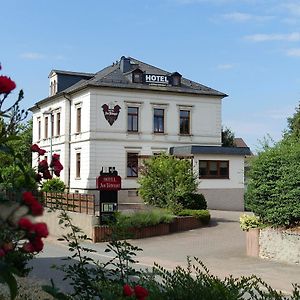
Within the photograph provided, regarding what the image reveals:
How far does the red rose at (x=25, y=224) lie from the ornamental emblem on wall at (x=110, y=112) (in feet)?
133

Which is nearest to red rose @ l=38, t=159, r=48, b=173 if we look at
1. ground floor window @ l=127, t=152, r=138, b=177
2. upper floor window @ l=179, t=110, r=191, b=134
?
ground floor window @ l=127, t=152, r=138, b=177

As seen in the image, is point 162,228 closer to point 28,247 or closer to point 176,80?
point 28,247

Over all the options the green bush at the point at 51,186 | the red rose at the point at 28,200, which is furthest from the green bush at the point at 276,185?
the red rose at the point at 28,200

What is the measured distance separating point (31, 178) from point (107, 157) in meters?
39.1

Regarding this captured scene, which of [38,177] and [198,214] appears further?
[198,214]

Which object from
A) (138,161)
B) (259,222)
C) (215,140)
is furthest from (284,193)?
(215,140)

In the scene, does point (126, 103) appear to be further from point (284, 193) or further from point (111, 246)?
point (111, 246)

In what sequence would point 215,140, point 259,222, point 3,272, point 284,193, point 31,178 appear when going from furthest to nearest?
point 215,140
point 259,222
point 284,193
point 31,178
point 3,272

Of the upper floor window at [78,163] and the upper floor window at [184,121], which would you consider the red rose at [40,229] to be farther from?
the upper floor window at [184,121]

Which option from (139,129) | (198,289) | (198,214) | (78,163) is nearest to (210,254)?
(198,214)

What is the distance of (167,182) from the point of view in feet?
90.4

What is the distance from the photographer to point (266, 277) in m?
13.5

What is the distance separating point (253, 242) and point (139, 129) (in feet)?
89.2

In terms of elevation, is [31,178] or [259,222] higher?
A: [31,178]
